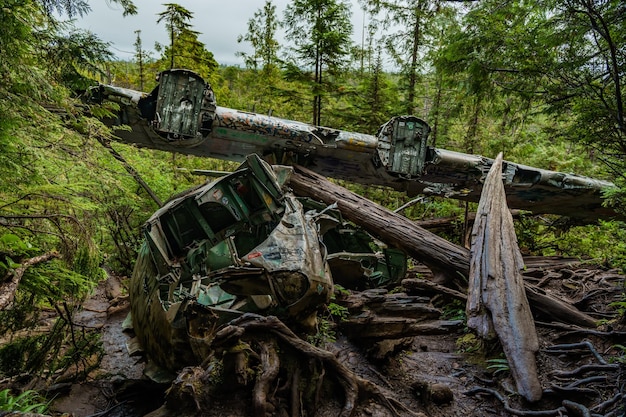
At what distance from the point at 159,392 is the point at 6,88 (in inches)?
153

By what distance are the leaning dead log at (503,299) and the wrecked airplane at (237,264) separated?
1.73 meters

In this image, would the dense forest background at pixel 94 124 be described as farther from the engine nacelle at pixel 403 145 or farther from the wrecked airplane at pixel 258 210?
the engine nacelle at pixel 403 145

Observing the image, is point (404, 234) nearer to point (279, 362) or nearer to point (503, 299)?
point (503, 299)

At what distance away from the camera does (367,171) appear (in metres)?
8.67

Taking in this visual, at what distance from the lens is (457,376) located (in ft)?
15.9

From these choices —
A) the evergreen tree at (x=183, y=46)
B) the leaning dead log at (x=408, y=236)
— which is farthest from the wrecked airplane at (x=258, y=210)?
the evergreen tree at (x=183, y=46)

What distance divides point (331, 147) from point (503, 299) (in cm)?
489

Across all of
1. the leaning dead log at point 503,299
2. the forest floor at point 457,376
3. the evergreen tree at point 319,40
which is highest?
the evergreen tree at point 319,40

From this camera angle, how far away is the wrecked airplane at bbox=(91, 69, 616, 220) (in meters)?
7.02

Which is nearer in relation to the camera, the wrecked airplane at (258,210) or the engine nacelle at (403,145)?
the wrecked airplane at (258,210)

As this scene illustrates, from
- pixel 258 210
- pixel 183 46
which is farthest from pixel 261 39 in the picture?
pixel 258 210

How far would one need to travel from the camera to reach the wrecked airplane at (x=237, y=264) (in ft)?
11.6

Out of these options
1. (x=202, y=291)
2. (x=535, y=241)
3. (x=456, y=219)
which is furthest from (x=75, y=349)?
(x=535, y=241)

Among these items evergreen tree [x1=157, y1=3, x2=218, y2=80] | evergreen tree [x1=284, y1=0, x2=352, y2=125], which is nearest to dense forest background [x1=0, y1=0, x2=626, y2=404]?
evergreen tree [x1=284, y1=0, x2=352, y2=125]
